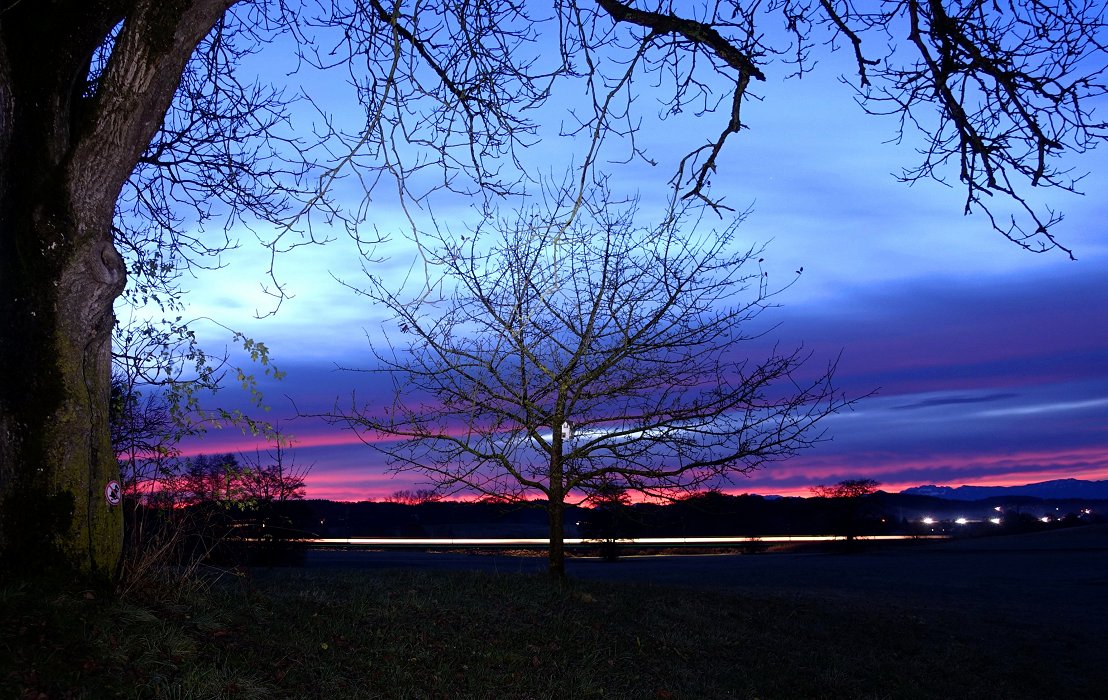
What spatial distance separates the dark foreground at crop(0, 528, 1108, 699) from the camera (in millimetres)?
5246

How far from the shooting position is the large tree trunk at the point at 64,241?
18.4 ft

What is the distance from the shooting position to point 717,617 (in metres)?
11.9

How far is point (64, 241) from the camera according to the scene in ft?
18.6

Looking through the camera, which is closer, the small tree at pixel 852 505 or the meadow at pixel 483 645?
the meadow at pixel 483 645

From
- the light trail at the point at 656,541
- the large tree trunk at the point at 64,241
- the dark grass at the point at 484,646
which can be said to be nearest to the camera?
the dark grass at the point at 484,646

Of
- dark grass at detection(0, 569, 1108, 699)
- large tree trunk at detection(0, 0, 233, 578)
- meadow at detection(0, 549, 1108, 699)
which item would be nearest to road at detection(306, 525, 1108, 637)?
meadow at detection(0, 549, 1108, 699)

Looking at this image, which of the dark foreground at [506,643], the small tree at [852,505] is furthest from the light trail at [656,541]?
the dark foreground at [506,643]

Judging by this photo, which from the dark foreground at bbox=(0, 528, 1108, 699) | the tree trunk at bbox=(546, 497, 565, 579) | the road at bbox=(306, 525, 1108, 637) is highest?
the tree trunk at bbox=(546, 497, 565, 579)

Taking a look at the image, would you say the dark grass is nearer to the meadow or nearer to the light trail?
the meadow

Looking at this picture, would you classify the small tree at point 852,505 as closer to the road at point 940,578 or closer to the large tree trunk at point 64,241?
the road at point 940,578

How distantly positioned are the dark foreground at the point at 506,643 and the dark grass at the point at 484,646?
0.02 m

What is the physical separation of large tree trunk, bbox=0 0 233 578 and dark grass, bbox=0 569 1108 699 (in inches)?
20.8

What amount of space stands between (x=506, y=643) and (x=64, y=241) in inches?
205

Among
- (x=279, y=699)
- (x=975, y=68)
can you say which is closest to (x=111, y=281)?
(x=279, y=699)
